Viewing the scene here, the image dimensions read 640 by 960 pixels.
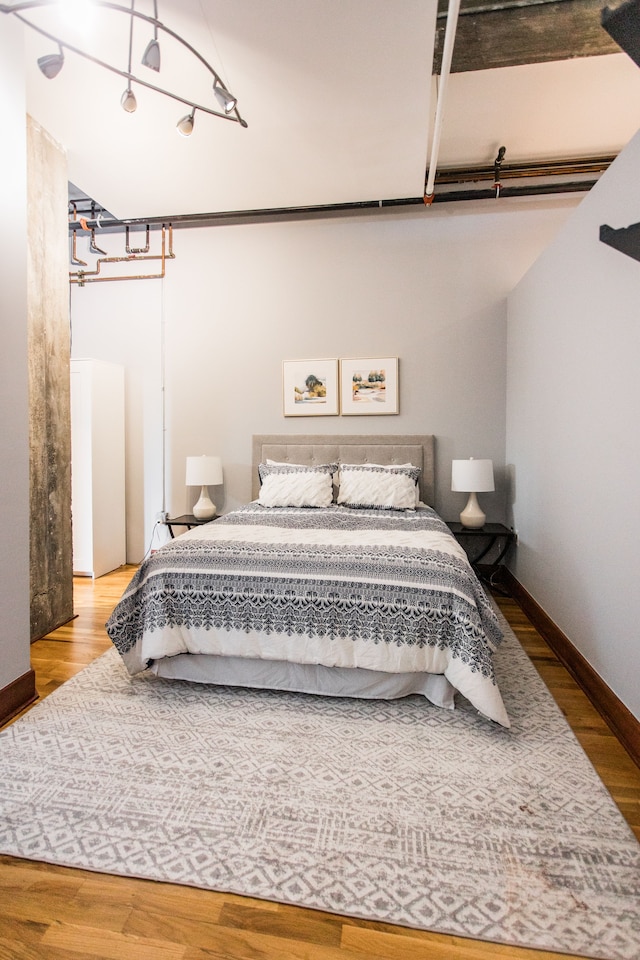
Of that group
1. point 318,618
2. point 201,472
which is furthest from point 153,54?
point 201,472

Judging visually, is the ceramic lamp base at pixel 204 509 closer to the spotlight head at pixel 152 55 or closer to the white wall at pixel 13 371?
the white wall at pixel 13 371

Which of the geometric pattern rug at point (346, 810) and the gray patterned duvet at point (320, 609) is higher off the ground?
the gray patterned duvet at point (320, 609)

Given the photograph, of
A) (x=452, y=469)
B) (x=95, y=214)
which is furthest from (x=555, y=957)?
(x=95, y=214)

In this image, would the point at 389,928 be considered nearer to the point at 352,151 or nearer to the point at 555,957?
the point at 555,957

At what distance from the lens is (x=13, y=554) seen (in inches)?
84.0

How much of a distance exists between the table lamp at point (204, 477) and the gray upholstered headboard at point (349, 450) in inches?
14.2

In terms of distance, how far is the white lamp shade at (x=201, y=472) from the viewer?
4.11m

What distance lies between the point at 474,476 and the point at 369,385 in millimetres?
1217

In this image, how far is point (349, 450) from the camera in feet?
13.8

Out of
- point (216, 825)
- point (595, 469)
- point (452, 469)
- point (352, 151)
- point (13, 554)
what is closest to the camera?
point (216, 825)

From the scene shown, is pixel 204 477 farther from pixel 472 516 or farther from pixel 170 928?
pixel 170 928

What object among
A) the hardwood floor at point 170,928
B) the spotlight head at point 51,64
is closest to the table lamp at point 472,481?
the hardwood floor at point 170,928

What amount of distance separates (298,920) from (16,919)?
0.72m

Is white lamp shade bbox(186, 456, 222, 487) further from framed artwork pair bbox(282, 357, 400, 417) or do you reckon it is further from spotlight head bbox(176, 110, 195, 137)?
spotlight head bbox(176, 110, 195, 137)
